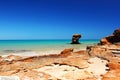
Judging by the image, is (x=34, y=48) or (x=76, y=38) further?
(x=76, y=38)

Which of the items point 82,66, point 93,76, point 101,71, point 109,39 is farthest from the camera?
point 109,39

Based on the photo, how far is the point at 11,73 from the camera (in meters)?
8.35

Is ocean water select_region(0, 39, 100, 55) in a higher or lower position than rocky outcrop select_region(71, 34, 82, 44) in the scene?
lower

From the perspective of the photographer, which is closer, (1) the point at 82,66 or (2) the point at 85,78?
(2) the point at 85,78

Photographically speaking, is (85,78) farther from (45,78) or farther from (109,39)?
(109,39)

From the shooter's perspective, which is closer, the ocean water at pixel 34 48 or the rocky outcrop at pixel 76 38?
the ocean water at pixel 34 48

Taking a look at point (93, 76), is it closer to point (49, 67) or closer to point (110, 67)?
point (110, 67)

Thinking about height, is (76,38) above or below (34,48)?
above

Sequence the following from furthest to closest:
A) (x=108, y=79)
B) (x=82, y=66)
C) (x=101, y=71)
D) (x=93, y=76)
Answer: (x=82, y=66), (x=101, y=71), (x=93, y=76), (x=108, y=79)

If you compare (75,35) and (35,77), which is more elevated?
(75,35)

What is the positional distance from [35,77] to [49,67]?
2.33 meters

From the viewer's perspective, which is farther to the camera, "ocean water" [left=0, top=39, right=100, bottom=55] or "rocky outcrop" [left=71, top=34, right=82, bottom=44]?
"rocky outcrop" [left=71, top=34, right=82, bottom=44]

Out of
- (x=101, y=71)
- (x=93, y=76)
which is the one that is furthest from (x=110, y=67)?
(x=93, y=76)

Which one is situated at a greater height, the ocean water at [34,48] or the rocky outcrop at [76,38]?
the rocky outcrop at [76,38]
